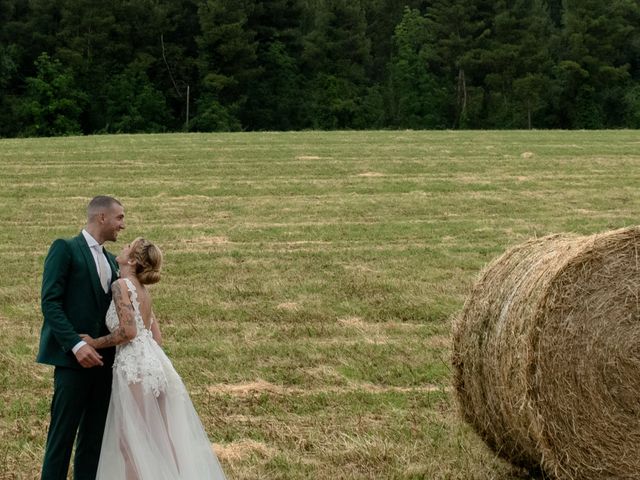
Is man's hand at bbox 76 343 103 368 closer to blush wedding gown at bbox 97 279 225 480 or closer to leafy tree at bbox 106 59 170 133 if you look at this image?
blush wedding gown at bbox 97 279 225 480

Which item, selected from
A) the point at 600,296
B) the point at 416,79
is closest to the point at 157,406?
the point at 600,296

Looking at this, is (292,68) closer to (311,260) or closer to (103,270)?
(311,260)

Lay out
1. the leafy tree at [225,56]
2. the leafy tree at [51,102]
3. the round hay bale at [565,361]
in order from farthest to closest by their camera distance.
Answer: the leafy tree at [225,56] < the leafy tree at [51,102] < the round hay bale at [565,361]

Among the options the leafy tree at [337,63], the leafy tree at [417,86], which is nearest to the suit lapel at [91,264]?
the leafy tree at [337,63]

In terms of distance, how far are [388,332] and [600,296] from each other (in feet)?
14.5

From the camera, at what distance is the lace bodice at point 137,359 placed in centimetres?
634

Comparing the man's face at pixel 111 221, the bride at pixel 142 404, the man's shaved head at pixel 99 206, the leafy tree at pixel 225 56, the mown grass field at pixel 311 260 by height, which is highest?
the leafy tree at pixel 225 56

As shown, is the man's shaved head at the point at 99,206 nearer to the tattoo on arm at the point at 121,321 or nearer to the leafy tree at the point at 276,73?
the tattoo on arm at the point at 121,321

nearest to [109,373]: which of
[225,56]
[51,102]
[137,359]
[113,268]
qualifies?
[137,359]

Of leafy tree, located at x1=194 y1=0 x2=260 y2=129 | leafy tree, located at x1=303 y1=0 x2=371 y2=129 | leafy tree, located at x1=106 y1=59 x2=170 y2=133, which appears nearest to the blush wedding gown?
leafy tree, located at x1=194 y1=0 x2=260 y2=129

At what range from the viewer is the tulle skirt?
6.30 meters

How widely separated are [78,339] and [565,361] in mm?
3095

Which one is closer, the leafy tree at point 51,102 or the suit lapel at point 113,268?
the suit lapel at point 113,268

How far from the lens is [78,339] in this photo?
6.17 meters
